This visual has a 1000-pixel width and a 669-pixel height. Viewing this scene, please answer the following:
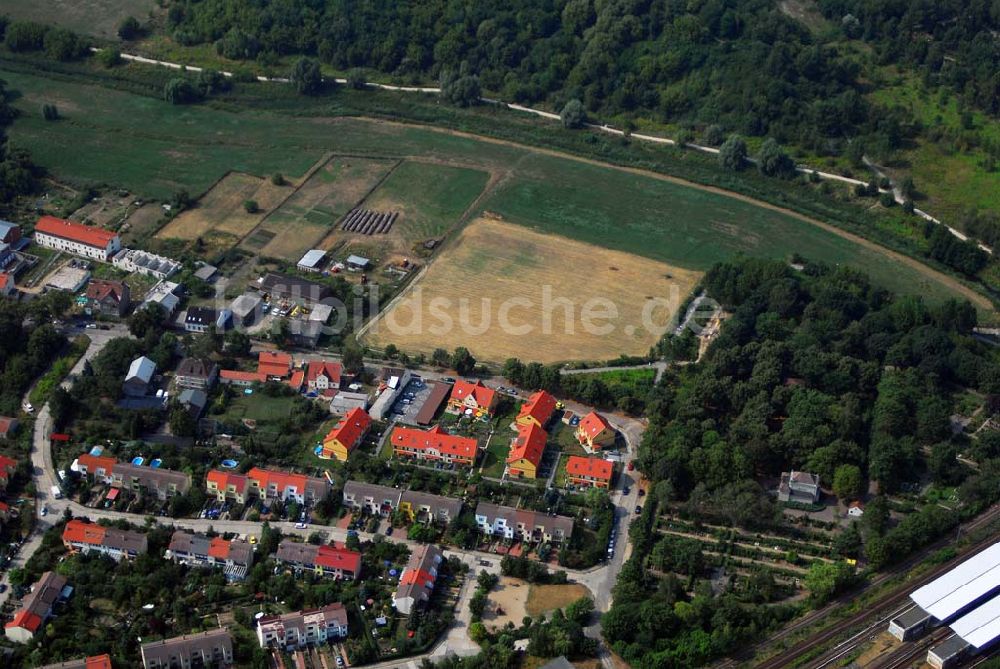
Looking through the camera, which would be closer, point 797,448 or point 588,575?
point 588,575

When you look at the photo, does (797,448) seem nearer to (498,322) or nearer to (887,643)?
(887,643)

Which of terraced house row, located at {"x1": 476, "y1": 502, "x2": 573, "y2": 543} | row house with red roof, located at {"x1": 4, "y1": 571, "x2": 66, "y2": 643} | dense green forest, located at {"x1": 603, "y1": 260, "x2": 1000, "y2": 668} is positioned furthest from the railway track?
row house with red roof, located at {"x1": 4, "y1": 571, "x2": 66, "y2": 643}

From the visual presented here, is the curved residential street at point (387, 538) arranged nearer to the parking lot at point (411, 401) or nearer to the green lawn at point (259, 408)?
the green lawn at point (259, 408)

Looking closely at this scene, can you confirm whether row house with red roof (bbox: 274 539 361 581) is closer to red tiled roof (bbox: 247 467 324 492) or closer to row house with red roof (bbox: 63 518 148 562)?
red tiled roof (bbox: 247 467 324 492)

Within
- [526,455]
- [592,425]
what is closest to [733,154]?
[592,425]

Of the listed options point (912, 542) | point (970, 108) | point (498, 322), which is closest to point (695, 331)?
point (498, 322)

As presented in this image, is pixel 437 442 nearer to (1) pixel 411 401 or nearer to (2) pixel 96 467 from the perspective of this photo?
(1) pixel 411 401

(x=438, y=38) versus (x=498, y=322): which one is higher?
(x=438, y=38)
